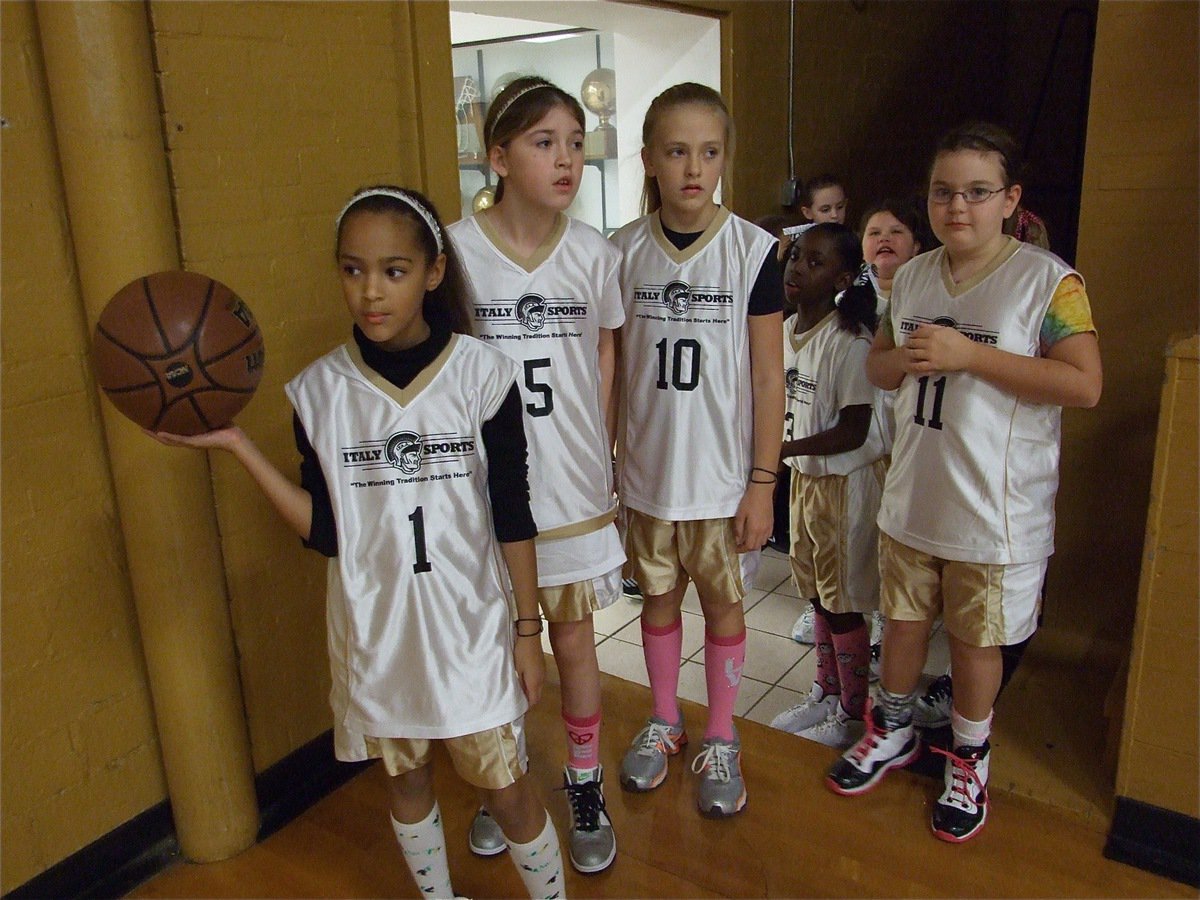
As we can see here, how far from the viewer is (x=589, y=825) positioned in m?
2.08

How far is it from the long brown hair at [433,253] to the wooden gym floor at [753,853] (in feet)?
3.91

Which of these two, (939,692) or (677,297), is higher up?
(677,297)

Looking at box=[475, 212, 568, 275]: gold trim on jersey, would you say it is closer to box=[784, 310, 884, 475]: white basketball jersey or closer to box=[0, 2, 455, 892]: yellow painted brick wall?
box=[0, 2, 455, 892]: yellow painted brick wall

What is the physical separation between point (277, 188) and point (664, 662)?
1408 millimetres

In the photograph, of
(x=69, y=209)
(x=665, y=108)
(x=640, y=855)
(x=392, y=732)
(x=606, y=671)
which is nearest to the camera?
(x=392, y=732)

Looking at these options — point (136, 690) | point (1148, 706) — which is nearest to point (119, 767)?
point (136, 690)

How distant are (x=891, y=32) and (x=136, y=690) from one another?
5130mm

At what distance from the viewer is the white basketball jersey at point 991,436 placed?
193cm

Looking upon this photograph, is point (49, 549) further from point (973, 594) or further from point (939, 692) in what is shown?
point (939, 692)

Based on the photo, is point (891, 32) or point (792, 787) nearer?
point (792, 787)

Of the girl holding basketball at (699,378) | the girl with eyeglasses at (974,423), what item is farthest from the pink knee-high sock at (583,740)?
the girl with eyeglasses at (974,423)

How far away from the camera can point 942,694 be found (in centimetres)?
270

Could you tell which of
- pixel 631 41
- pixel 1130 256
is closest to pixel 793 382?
pixel 1130 256

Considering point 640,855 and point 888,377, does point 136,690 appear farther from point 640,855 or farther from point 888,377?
point 888,377
